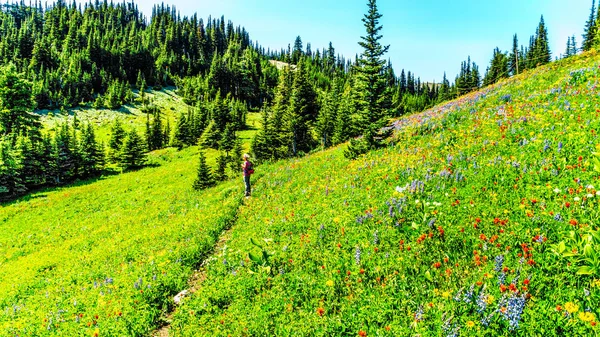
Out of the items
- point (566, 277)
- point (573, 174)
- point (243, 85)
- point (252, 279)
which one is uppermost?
point (243, 85)

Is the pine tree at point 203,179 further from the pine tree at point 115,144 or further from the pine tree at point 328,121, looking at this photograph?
the pine tree at point 115,144

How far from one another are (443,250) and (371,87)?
46.7ft

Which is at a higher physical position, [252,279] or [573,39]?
[573,39]

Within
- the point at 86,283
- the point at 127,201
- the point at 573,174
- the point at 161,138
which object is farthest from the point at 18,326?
the point at 161,138

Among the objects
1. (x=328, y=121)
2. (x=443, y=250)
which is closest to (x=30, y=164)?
(x=328, y=121)

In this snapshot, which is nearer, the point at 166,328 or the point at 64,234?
the point at 166,328

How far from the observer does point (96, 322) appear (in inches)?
346

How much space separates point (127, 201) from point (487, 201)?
35572mm

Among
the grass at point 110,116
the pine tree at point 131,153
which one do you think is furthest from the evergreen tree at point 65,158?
the grass at point 110,116

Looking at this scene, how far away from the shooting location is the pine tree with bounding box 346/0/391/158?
18.8 m

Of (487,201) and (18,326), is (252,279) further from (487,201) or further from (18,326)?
(18,326)

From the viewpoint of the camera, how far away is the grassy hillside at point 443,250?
4.78 meters

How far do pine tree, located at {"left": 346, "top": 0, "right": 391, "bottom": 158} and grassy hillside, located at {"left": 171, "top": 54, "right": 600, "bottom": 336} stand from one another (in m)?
5.82

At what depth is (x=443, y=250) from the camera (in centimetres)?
676
